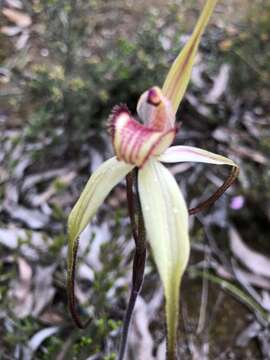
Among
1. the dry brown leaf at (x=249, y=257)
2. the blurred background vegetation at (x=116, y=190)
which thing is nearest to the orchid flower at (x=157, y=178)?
the blurred background vegetation at (x=116, y=190)

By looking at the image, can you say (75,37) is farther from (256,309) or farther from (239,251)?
(256,309)

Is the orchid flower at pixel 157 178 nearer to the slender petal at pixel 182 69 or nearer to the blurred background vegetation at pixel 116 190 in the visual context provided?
the slender petal at pixel 182 69

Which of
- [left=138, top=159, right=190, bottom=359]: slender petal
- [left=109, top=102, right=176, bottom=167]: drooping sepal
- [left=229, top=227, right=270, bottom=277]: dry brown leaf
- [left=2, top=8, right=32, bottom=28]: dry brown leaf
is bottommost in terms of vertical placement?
[left=229, top=227, right=270, bottom=277]: dry brown leaf

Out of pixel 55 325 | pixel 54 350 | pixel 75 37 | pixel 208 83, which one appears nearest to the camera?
pixel 54 350

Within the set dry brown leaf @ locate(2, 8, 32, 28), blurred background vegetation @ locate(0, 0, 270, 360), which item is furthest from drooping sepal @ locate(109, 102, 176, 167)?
dry brown leaf @ locate(2, 8, 32, 28)

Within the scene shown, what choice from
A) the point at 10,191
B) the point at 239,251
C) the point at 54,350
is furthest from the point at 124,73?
the point at 54,350

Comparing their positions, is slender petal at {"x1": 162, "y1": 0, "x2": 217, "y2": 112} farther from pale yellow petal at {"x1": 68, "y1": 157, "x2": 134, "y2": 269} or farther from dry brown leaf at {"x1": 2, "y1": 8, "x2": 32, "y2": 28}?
dry brown leaf at {"x1": 2, "y1": 8, "x2": 32, "y2": 28}

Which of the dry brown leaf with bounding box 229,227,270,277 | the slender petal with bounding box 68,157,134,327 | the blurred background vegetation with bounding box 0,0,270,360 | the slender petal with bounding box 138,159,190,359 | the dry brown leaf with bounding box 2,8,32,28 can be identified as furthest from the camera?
the dry brown leaf with bounding box 2,8,32,28
